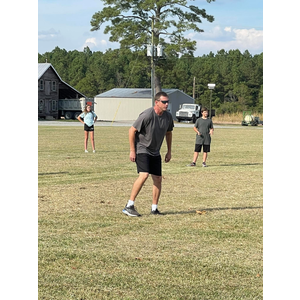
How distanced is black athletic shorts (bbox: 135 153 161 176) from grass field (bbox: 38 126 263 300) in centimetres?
73

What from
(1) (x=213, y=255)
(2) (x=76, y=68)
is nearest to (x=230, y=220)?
(1) (x=213, y=255)

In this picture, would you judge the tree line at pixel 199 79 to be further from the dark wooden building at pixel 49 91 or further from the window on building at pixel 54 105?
the window on building at pixel 54 105

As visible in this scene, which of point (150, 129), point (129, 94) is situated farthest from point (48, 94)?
point (150, 129)

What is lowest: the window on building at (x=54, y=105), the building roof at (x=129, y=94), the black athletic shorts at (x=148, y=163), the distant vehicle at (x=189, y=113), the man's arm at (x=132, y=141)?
the black athletic shorts at (x=148, y=163)

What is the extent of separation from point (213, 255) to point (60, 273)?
5.82 feet

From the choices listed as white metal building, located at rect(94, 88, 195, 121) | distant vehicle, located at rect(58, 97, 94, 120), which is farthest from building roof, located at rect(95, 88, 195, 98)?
distant vehicle, located at rect(58, 97, 94, 120)

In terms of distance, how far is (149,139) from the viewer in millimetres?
8820

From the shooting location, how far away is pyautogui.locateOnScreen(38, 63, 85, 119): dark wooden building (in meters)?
72.6

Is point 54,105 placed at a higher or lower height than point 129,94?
lower

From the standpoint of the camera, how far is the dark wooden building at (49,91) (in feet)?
238

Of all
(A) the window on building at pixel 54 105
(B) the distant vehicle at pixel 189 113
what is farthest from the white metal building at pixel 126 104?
(B) the distant vehicle at pixel 189 113

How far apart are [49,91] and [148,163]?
67500 mm

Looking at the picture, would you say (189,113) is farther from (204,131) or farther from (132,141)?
(132,141)

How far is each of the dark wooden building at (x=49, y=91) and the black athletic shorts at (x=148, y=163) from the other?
6396 cm
